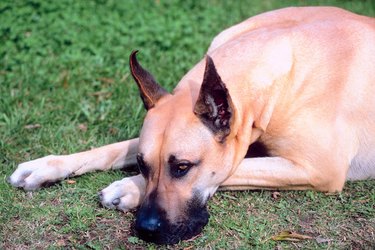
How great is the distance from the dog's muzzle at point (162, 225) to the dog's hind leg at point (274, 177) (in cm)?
49

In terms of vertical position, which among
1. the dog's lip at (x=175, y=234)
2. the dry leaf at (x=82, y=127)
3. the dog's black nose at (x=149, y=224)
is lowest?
the dry leaf at (x=82, y=127)

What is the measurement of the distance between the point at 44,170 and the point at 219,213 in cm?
124

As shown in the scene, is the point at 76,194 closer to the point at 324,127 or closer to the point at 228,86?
the point at 228,86

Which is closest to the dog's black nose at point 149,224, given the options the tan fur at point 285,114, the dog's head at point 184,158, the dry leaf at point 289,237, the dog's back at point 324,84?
the dog's head at point 184,158

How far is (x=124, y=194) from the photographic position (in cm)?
406

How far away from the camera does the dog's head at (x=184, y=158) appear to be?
3.61 metres

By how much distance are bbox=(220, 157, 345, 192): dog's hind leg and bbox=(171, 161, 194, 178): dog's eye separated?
0.51 meters

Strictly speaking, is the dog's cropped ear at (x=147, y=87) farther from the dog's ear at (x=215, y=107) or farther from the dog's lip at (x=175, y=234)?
the dog's lip at (x=175, y=234)

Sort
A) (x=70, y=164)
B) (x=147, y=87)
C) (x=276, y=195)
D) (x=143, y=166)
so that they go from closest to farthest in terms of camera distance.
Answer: (x=143, y=166) < (x=147, y=87) < (x=276, y=195) < (x=70, y=164)

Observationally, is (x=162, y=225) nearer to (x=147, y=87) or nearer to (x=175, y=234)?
(x=175, y=234)

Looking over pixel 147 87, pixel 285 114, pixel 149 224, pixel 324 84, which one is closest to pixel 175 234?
pixel 149 224

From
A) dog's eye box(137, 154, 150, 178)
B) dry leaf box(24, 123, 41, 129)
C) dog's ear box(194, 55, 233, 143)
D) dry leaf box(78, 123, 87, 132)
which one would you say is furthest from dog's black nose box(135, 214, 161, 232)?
dry leaf box(24, 123, 41, 129)

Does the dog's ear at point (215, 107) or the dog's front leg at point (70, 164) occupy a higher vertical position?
the dog's ear at point (215, 107)

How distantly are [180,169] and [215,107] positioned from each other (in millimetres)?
417
